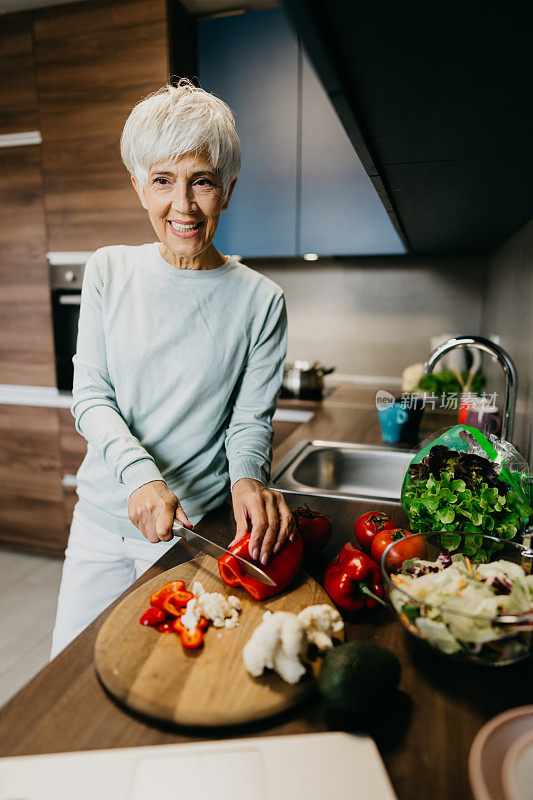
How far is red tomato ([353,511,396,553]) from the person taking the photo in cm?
89

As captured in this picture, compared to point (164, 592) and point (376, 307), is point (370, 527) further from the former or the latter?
point (376, 307)

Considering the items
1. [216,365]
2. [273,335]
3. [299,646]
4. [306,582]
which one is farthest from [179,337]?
[299,646]

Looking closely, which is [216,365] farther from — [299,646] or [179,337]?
[299,646]

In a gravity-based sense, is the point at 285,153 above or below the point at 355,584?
above

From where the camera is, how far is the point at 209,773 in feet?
1.59

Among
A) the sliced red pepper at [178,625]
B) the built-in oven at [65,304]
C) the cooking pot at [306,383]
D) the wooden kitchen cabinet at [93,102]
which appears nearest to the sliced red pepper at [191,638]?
the sliced red pepper at [178,625]

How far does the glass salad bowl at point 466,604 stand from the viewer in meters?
0.57

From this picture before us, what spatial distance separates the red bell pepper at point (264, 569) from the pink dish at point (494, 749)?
0.30 m

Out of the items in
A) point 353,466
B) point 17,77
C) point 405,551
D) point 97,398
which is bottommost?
point 353,466

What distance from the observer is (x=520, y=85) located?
546mm

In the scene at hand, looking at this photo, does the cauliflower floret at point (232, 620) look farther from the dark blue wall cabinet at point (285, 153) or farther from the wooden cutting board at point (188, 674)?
the dark blue wall cabinet at point (285, 153)

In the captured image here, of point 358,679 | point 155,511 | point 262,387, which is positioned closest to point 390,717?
point 358,679

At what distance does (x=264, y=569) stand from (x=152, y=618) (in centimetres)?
16

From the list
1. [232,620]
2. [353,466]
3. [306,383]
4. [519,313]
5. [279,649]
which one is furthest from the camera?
[306,383]
